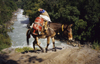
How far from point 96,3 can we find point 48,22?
11818 millimetres

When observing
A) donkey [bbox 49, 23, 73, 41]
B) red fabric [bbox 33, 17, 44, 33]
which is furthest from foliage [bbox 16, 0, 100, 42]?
red fabric [bbox 33, 17, 44, 33]

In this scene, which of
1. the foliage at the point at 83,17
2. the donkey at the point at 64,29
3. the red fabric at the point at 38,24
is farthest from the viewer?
the foliage at the point at 83,17

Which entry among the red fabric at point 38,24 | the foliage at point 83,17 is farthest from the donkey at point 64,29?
the foliage at point 83,17

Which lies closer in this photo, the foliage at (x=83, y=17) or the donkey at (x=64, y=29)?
the donkey at (x=64, y=29)

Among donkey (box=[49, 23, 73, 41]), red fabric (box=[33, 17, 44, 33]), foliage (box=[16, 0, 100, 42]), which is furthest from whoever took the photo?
foliage (box=[16, 0, 100, 42])

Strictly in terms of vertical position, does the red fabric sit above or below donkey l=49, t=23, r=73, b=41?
above

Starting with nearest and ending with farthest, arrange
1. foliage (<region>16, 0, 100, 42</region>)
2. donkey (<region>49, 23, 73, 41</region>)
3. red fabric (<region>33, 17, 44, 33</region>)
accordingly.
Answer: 1. red fabric (<region>33, 17, 44, 33</region>)
2. donkey (<region>49, 23, 73, 41</region>)
3. foliage (<region>16, 0, 100, 42</region>)

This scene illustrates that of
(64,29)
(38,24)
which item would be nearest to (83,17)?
(64,29)

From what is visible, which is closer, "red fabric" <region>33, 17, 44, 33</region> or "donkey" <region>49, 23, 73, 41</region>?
"red fabric" <region>33, 17, 44, 33</region>

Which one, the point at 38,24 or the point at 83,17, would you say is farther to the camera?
the point at 83,17

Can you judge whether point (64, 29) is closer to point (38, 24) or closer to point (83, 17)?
point (38, 24)

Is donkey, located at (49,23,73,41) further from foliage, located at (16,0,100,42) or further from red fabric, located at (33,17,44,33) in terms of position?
foliage, located at (16,0,100,42)

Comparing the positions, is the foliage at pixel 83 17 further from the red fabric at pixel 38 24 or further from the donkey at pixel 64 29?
the red fabric at pixel 38 24

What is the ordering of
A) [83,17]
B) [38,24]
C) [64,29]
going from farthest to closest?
[83,17] → [64,29] → [38,24]
